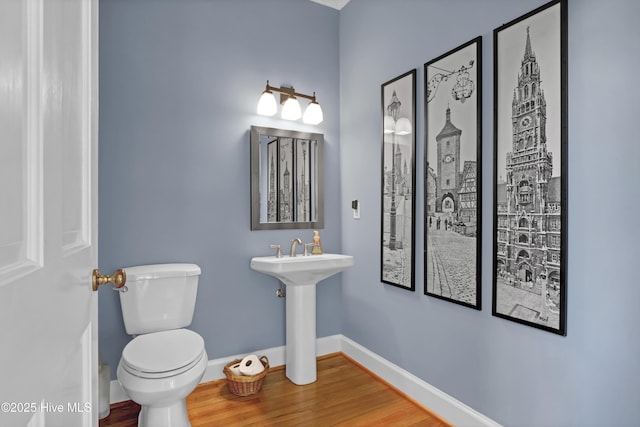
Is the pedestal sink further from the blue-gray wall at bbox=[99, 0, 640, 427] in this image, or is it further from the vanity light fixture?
the vanity light fixture

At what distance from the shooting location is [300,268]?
2.34 m

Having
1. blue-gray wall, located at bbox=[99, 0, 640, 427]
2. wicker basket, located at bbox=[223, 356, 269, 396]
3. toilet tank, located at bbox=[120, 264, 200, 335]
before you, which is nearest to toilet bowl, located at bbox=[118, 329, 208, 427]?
toilet tank, located at bbox=[120, 264, 200, 335]

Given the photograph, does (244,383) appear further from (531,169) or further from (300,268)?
(531,169)

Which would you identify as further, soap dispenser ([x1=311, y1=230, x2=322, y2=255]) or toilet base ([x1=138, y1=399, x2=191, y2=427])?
soap dispenser ([x1=311, y1=230, x2=322, y2=255])

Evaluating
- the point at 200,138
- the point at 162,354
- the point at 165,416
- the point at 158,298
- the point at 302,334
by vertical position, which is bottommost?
the point at 165,416

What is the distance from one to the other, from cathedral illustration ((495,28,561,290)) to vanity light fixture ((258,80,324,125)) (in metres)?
1.47

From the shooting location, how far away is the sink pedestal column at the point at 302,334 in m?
2.50

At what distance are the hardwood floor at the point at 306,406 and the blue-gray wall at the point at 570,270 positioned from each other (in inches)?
9.1

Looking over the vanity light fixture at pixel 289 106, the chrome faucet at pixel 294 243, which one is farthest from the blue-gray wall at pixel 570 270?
the chrome faucet at pixel 294 243

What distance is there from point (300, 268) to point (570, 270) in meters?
1.41

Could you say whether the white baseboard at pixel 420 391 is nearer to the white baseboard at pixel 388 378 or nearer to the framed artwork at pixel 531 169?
the white baseboard at pixel 388 378

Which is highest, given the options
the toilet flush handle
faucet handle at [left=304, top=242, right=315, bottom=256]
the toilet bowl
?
the toilet flush handle

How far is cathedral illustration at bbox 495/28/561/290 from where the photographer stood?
5.13 ft

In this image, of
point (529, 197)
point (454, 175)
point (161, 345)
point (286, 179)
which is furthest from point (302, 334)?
point (529, 197)
